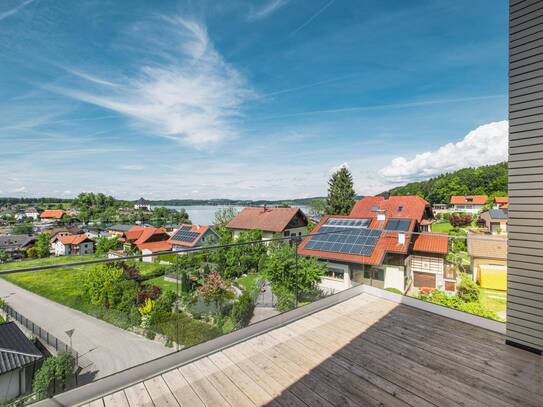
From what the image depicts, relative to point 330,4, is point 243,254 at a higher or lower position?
lower

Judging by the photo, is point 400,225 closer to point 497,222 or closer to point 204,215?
point 497,222

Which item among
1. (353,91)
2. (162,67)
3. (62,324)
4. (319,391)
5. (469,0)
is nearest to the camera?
(319,391)

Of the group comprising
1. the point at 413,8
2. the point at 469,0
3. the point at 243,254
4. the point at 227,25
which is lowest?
the point at 243,254

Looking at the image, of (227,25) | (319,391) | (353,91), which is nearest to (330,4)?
(227,25)

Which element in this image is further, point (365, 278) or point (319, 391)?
point (365, 278)

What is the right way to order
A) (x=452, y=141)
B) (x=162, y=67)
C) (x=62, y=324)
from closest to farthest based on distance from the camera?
(x=62, y=324), (x=162, y=67), (x=452, y=141)

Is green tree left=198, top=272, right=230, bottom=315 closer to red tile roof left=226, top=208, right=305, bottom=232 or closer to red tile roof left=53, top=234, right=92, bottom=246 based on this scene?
red tile roof left=226, top=208, right=305, bottom=232

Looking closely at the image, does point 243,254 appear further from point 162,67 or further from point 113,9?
point 113,9
